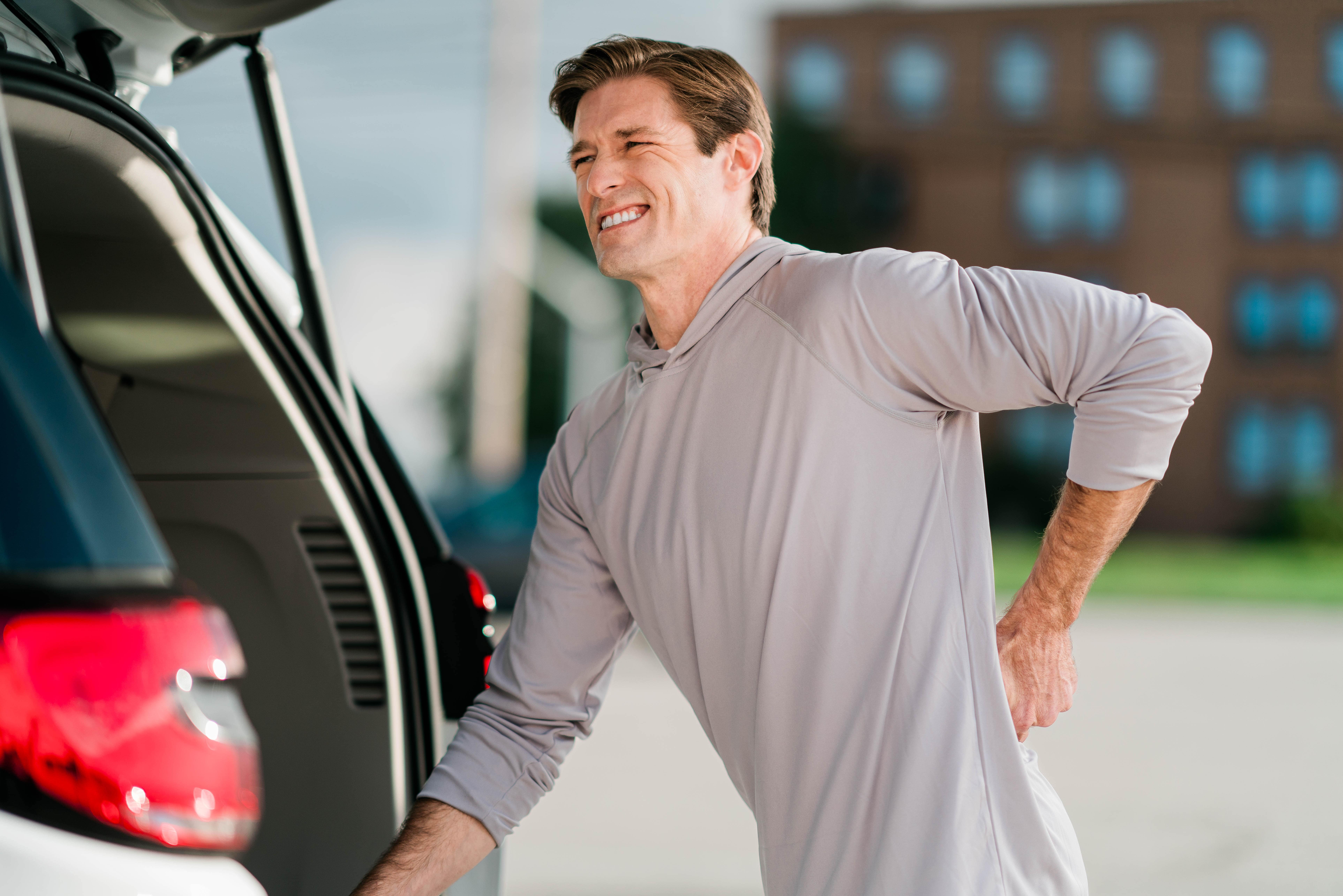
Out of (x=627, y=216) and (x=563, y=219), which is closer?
(x=627, y=216)

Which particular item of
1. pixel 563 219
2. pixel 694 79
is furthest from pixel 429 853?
pixel 563 219

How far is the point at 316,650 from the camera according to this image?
2301 millimetres

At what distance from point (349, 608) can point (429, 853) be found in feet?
1.80

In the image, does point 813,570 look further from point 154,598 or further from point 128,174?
point 128,174

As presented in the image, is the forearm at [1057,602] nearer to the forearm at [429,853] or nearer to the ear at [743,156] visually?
the ear at [743,156]

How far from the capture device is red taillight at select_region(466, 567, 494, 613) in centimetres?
231

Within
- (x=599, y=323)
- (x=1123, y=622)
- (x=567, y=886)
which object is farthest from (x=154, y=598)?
(x=599, y=323)

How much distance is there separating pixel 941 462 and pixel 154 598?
107 cm

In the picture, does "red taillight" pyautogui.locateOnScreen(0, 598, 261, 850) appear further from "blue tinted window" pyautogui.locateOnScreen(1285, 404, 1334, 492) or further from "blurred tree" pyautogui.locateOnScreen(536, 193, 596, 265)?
"blurred tree" pyautogui.locateOnScreen(536, 193, 596, 265)

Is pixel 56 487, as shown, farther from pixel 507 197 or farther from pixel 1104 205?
pixel 1104 205

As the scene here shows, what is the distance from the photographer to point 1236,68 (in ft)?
124

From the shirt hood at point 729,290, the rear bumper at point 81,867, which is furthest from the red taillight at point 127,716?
the shirt hood at point 729,290

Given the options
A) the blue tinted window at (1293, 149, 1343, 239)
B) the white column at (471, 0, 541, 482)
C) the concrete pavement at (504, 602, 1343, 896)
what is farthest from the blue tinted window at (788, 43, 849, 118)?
the concrete pavement at (504, 602, 1343, 896)

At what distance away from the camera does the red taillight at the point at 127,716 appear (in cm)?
107
